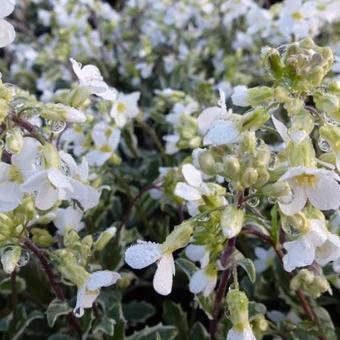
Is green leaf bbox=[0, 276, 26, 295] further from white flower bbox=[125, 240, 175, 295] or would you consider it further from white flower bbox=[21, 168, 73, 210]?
white flower bbox=[125, 240, 175, 295]

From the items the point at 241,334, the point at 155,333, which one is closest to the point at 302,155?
the point at 241,334

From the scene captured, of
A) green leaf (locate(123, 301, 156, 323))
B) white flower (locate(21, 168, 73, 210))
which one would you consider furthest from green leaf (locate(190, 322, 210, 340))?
white flower (locate(21, 168, 73, 210))

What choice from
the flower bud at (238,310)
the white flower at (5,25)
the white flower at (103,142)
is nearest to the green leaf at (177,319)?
the white flower at (103,142)

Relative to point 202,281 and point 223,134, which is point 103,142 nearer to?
point 202,281

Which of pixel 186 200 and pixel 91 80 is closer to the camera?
pixel 91 80

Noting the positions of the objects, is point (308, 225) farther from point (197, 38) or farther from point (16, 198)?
point (197, 38)

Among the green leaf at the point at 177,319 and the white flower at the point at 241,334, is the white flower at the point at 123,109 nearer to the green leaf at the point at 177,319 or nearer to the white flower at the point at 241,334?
the green leaf at the point at 177,319
